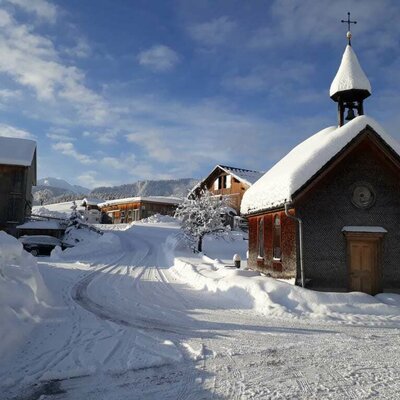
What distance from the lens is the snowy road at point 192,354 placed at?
5.45 metres

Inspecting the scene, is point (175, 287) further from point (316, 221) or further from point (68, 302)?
point (316, 221)

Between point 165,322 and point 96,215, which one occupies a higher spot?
point 96,215

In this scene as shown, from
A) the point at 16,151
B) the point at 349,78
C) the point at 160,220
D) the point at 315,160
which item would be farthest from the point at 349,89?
Result: the point at 160,220

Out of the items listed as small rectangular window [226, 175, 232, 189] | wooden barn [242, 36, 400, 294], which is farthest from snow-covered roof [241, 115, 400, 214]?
small rectangular window [226, 175, 232, 189]

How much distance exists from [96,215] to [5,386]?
6453 centimetres

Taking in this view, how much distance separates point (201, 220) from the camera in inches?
1283

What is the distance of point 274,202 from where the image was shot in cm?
1543

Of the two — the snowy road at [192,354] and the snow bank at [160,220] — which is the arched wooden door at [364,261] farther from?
the snow bank at [160,220]

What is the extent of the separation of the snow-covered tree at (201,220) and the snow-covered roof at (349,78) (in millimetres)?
16046

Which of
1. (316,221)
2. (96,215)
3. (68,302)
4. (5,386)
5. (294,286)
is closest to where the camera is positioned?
(5,386)

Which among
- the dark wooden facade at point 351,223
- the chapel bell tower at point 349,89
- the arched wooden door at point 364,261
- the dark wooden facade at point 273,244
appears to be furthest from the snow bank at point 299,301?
the chapel bell tower at point 349,89

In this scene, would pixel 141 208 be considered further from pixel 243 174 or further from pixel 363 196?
pixel 363 196

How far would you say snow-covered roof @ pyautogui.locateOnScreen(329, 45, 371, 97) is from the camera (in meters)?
17.6

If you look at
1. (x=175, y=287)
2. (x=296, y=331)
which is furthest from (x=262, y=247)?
(x=296, y=331)
